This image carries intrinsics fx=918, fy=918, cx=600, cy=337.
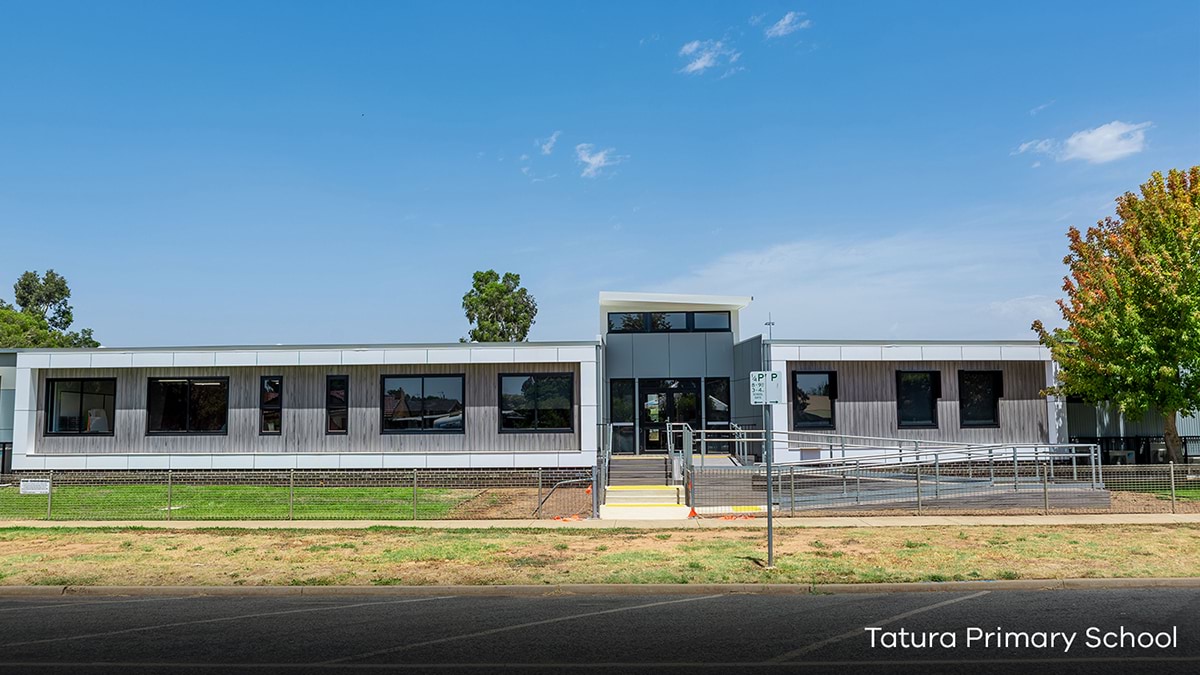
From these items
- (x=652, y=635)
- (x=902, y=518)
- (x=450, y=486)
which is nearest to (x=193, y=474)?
(x=450, y=486)

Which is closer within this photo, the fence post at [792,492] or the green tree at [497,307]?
the fence post at [792,492]

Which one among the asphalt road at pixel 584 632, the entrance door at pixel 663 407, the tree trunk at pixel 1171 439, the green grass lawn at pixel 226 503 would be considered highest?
the entrance door at pixel 663 407

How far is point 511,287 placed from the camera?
5850cm

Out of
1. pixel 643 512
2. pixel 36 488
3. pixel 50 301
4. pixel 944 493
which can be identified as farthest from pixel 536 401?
pixel 50 301

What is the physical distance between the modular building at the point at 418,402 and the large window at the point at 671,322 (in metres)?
4.04

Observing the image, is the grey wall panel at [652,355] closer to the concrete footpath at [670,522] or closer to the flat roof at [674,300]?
the flat roof at [674,300]

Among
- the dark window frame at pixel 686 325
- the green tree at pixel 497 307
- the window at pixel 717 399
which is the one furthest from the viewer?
the green tree at pixel 497 307

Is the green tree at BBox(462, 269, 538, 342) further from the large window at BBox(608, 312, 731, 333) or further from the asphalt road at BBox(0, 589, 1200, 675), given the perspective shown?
the asphalt road at BBox(0, 589, 1200, 675)

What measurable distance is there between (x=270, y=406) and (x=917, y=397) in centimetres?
1755

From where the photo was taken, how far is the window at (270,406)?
2448cm

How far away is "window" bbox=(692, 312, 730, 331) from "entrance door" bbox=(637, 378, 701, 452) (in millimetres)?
1975

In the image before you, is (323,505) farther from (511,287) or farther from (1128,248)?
(511,287)

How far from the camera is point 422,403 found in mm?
24453

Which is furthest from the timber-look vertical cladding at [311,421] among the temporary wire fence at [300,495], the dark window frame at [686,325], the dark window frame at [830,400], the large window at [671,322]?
the dark window frame at [830,400]
